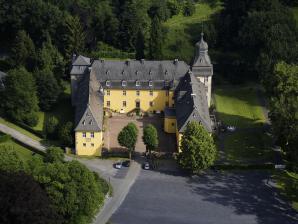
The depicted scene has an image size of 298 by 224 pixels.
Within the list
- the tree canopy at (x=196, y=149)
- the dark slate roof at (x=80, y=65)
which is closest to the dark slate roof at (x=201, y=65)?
the dark slate roof at (x=80, y=65)

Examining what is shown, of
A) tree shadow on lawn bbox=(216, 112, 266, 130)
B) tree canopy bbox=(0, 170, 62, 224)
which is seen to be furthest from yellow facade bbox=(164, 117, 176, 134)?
tree canopy bbox=(0, 170, 62, 224)

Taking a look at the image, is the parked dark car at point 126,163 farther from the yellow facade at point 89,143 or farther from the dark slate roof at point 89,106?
the dark slate roof at point 89,106

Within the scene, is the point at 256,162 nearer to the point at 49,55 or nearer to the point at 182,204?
the point at 182,204

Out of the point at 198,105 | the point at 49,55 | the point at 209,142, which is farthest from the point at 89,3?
the point at 209,142

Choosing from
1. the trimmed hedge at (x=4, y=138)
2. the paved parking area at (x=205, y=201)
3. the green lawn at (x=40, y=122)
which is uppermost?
the green lawn at (x=40, y=122)

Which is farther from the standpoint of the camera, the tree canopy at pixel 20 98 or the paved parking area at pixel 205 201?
the tree canopy at pixel 20 98

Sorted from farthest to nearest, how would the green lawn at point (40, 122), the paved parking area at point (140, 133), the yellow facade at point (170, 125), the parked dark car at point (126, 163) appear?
the green lawn at point (40, 122)
the yellow facade at point (170, 125)
the paved parking area at point (140, 133)
the parked dark car at point (126, 163)
